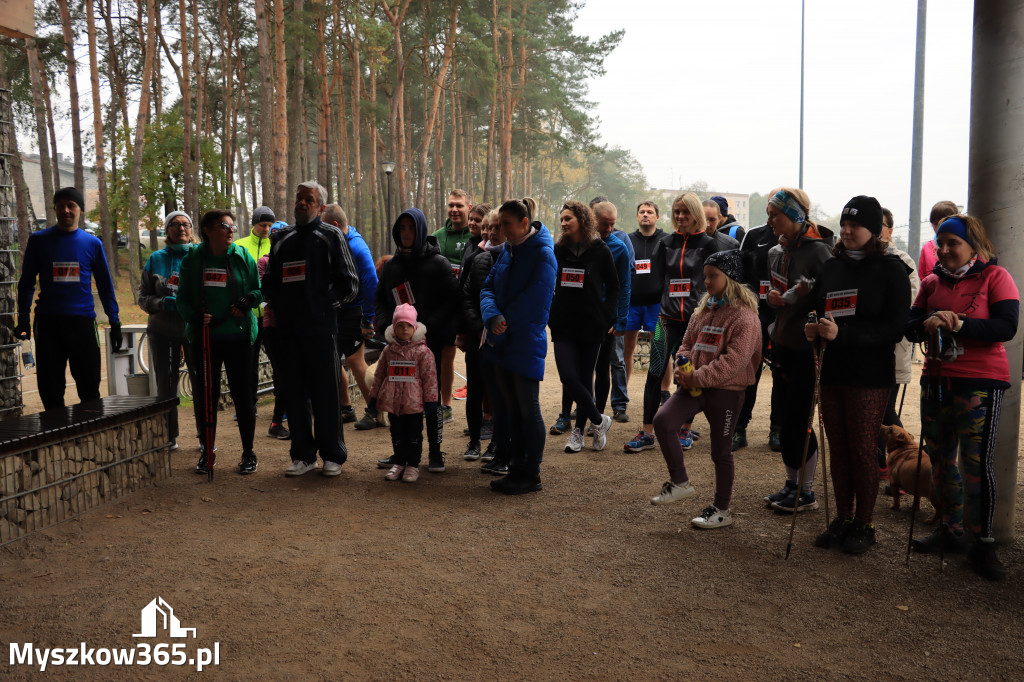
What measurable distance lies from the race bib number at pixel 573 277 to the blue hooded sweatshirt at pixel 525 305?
904 mm

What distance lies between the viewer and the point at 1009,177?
4348 millimetres

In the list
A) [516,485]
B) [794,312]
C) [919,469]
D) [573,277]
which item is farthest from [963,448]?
[573,277]

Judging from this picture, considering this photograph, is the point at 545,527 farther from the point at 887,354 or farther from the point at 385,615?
the point at 887,354

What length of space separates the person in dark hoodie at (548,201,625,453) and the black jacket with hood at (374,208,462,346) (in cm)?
85

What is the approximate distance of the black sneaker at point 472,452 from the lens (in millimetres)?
6625

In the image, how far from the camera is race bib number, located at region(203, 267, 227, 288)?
5.99 m

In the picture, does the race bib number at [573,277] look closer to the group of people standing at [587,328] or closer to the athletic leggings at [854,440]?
the group of people standing at [587,328]

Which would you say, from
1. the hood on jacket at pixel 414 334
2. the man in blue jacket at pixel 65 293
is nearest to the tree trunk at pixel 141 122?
the man in blue jacket at pixel 65 293

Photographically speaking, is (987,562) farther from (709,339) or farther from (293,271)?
(293,271)

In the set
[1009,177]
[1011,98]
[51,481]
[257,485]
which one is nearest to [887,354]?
[1009,177]

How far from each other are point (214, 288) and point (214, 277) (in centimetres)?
8

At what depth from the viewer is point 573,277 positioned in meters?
6.39

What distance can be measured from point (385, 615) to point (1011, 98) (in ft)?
13.7

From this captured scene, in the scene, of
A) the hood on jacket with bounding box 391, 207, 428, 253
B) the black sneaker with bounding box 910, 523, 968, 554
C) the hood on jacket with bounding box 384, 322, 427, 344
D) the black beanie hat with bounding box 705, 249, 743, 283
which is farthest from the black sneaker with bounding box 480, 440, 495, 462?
the black sneaker with bounding box 910, 523, 968, 554
